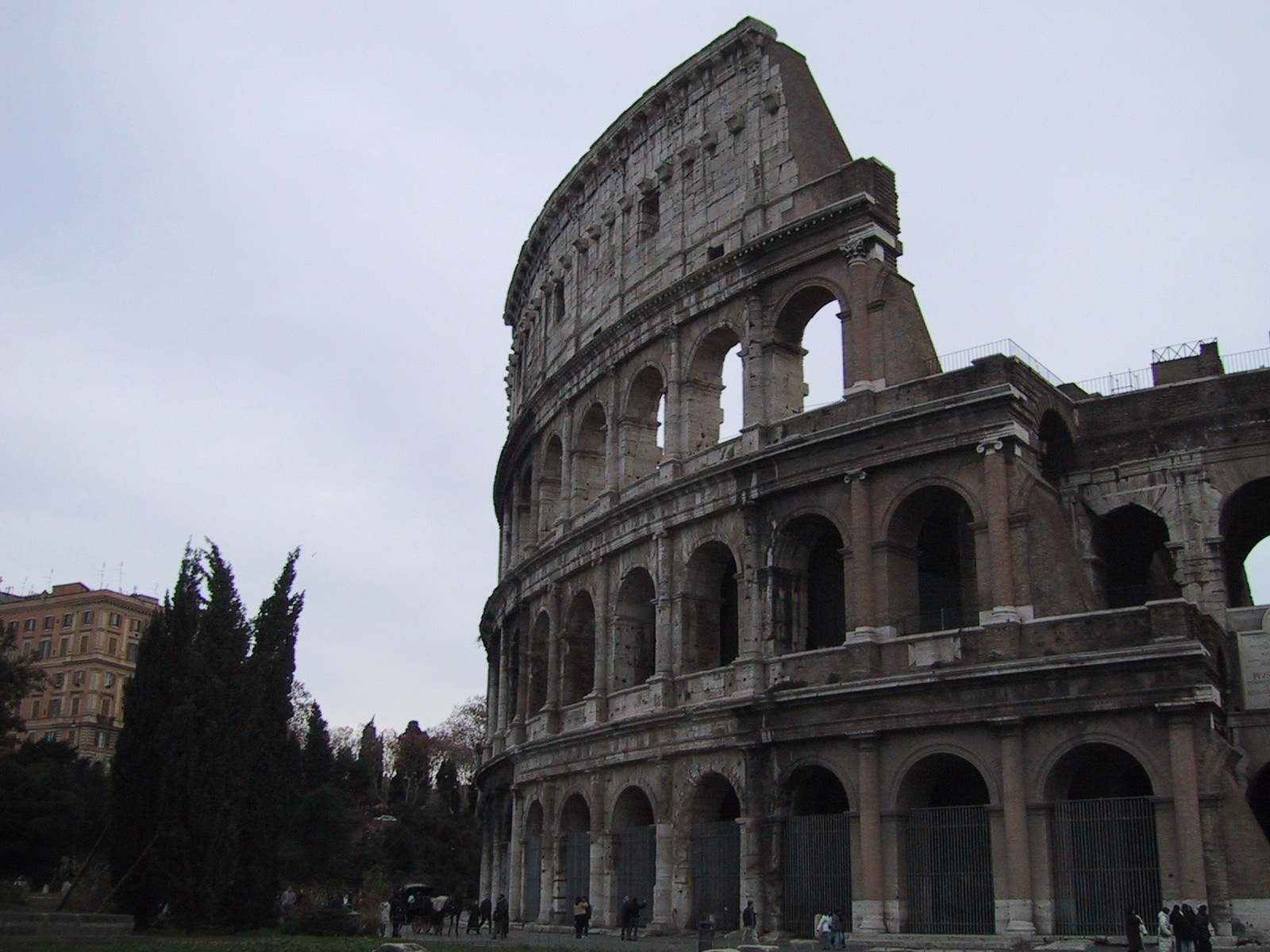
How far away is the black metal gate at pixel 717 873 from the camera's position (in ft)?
69.9

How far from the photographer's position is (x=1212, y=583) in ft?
66.2

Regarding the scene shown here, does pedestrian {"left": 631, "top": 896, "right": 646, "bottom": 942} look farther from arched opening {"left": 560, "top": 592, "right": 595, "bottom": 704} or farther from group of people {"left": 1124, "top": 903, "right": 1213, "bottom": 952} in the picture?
group of people {"left": 1124, "top": 903, "right": 1213, "bottom": 952}

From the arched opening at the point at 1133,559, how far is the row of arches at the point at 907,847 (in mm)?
4274

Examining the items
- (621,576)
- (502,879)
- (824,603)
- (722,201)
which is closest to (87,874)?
(502,879)

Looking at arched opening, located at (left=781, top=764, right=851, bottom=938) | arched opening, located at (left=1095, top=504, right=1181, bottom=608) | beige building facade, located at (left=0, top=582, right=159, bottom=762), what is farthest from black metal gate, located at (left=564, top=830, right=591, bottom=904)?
beige building facade, located at (left=0, top=582, right=159, bottom=762)

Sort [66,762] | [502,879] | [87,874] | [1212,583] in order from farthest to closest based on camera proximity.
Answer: [66,762], [502,879], [87,874], [1212,583]

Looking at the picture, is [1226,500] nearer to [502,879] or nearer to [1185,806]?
[1185,806]

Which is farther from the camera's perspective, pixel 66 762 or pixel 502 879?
pixel 66 762

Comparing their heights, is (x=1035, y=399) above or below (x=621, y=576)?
above

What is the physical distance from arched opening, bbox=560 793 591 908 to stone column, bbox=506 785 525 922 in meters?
2.22

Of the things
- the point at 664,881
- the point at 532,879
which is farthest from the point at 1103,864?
the point at 532,879

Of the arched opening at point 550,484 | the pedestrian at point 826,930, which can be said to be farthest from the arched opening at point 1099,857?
the arched opening at point 550,484

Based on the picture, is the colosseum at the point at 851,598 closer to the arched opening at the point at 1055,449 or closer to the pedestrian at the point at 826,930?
the arched opening at the point at 1055,449

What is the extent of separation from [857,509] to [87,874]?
16525 millimetres
